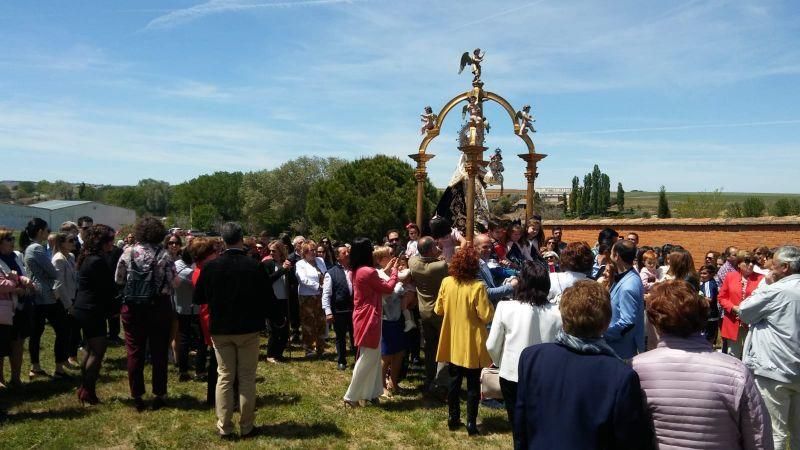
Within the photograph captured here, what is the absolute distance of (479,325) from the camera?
5.41m

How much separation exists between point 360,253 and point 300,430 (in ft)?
6.34

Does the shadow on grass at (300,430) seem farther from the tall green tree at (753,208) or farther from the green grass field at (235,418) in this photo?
the tall green tree at (753,208)

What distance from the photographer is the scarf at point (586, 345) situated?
104 inches

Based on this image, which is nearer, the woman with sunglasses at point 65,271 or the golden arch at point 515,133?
the woman with sunglasses at point 65,271

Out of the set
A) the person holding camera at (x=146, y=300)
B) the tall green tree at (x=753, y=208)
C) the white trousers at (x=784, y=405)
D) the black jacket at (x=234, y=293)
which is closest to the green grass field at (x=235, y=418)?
the person holding camera at (x=146, y=300)

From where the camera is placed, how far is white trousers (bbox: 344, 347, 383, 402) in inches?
246

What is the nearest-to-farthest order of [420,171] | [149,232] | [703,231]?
[149,232] → [420,171] → [703,231]

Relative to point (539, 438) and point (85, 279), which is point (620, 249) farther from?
point (85, 279)

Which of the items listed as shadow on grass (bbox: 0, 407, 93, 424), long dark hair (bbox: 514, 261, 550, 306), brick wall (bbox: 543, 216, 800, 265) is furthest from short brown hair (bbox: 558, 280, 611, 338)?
brick wall (bbox: 543, 216, 800, 265)

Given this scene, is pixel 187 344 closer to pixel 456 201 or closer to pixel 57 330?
pixel 57 330

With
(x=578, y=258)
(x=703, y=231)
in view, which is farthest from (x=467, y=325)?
(x=703, y=231)

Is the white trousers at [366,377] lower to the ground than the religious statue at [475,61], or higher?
lower

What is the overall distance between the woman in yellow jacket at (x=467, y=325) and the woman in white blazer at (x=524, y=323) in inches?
28.7

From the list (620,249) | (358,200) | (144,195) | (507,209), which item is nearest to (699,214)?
(507,209)
